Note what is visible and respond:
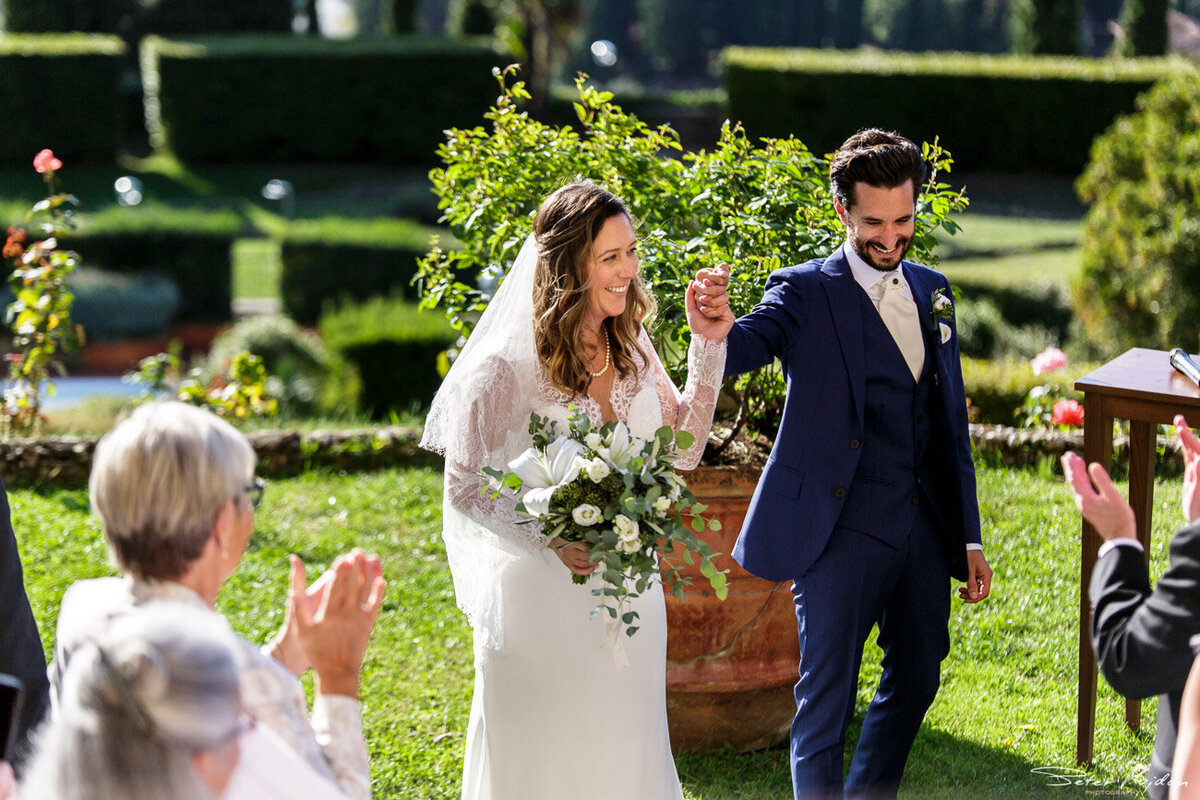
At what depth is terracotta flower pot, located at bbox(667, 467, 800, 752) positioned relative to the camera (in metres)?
4.04

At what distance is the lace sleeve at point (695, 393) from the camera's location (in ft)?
10.7

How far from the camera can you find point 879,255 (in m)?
3.31

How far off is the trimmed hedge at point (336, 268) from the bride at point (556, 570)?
49.5 feet

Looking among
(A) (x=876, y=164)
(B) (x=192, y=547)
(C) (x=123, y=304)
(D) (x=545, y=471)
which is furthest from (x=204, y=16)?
(B) (x=192, y=547)

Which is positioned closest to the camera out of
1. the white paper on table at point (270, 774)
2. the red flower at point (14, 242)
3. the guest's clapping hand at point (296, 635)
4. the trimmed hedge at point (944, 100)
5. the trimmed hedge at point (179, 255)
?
the white paper on table at point (270, 774)

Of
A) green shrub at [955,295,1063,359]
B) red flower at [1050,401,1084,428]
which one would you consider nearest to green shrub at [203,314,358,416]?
green shrub at [955,295,1063,359]

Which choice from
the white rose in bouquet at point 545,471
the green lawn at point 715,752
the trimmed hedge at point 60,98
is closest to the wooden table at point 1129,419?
the green lawn at point 715,752

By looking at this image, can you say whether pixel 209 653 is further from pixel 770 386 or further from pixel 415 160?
pixel 415 160

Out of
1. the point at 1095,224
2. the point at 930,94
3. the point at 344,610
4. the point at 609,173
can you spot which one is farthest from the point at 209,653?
the point at 930,94

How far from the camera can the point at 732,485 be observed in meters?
4.02

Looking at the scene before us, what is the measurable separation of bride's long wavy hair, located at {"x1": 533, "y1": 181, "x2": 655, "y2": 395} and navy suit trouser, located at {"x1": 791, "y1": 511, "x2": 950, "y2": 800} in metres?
0.81

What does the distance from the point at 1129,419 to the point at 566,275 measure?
5.48 ft

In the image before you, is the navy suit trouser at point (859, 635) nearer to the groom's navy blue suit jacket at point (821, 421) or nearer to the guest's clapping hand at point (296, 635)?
the groom's navy blue suit jacket at point (821, 421)

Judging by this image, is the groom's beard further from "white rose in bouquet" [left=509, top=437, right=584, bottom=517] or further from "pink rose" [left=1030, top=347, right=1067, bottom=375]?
"pink rose" [left=1030, top=347, right=1067, bottom=375]
